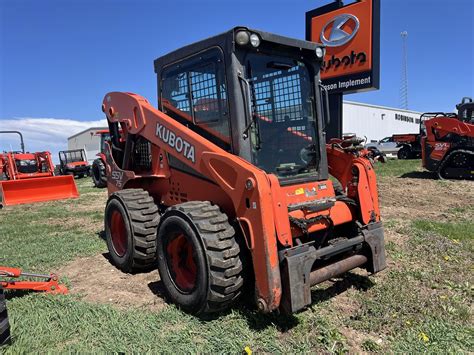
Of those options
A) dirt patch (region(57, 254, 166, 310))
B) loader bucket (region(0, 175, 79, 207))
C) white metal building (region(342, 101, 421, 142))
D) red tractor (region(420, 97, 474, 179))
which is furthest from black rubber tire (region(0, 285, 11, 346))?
white metal building (region(342, 101, 421, 142))

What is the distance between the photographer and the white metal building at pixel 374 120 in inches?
1380

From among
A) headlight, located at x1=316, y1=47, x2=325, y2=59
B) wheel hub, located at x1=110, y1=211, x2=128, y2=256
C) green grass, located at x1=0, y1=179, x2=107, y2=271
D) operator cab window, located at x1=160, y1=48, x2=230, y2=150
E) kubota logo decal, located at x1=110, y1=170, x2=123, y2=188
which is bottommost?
green grass, located at x1=0, y1=179, x2=107, y2=271

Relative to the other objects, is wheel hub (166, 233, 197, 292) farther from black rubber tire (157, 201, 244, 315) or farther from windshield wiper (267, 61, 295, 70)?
windshield wiper (267, 61, 295, 70)

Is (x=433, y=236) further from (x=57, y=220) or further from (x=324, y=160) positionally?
(x=57, y=220)

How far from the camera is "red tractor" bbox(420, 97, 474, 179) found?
12.4 metres

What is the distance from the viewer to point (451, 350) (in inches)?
117

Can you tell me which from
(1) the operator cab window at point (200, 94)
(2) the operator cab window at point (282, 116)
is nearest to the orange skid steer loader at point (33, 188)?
(1) the operator cab window at point (200, 94)

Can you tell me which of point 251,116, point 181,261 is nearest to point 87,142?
point 181,261

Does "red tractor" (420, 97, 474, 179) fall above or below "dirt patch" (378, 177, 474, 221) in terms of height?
above

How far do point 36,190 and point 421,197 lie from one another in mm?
11392

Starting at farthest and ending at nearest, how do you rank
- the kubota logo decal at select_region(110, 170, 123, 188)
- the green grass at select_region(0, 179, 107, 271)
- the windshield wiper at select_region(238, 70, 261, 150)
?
the green grass at select_region(0, 179, 107, 271) < the kubota logo decal at select_region(110, 170, 123, 188) < the windshield wiper at select_region(238, 70, 261, 150)

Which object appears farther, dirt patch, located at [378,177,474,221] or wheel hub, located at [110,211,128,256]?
dirt patch, located at [378,177,474,221]

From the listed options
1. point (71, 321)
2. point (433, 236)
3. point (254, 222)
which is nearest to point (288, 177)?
point (254, 222)

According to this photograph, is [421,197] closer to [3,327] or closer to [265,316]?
[265,316]
